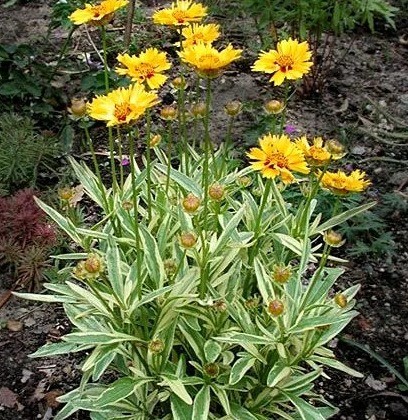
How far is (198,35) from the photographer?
Result: 5.36 feet

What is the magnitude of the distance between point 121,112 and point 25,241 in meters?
1.13

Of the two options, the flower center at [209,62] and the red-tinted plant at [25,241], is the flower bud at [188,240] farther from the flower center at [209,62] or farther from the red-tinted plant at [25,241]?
the red-tinted plant at [25,241]

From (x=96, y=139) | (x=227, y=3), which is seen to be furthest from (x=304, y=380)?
(x=227, y=3)

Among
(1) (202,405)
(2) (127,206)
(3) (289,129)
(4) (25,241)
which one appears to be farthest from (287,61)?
(3) (289,129)

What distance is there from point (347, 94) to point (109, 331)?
82.3 inches

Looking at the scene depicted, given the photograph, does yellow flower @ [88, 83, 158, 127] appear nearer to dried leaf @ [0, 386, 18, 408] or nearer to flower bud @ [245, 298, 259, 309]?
flower bud @ [245, 298, 259, 309]

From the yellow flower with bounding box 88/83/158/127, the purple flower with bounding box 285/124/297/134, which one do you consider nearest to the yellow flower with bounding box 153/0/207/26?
the yellow flower with bounding box 88/83/158/127

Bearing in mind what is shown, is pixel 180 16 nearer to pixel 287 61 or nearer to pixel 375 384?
pixel 287 61

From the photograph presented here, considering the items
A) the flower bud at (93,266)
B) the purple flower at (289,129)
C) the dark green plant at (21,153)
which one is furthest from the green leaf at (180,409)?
the purple flower at (289,129)

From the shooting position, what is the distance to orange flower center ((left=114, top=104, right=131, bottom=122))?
134cm

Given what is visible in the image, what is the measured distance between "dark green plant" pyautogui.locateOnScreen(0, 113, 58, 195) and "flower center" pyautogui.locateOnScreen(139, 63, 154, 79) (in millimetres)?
1186

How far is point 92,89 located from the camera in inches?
117

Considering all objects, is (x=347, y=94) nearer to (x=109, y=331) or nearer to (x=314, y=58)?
(x=314, y=58)

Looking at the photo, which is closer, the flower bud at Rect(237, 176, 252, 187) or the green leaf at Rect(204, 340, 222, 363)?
the green leaf at Rect(204, 340, 222, 363)
